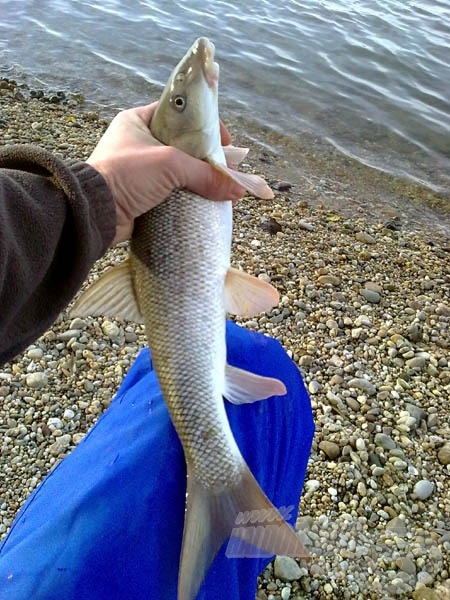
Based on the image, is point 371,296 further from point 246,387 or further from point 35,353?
point 246,387

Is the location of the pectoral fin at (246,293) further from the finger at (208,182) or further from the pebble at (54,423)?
the pebble at (54,423)

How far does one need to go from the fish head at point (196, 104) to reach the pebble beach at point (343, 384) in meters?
2.23

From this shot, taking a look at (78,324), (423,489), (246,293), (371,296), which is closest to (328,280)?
(371,296)

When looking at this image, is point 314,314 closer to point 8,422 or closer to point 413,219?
point 8,422

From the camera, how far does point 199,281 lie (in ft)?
8.19

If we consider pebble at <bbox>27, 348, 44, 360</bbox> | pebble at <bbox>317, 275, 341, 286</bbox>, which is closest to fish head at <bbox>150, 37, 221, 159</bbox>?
pebble at <bbox>27, 348, 44, 360</bbox>

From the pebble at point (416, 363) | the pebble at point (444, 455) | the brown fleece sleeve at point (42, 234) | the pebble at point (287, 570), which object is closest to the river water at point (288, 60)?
the pebble at point (416, 363)

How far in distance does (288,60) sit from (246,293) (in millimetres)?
11102

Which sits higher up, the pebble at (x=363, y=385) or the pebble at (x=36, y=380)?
the pebble at (x=363, y=385)

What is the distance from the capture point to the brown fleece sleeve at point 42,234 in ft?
6.79

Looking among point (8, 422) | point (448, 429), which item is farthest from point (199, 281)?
point (448, 429)

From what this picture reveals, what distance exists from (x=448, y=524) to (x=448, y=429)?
85cm

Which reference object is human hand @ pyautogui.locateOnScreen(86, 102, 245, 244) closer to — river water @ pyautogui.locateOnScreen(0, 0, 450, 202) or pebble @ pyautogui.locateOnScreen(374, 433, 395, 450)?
pebble @ pyautogui.locateOnScreen(374, 433, 395, 450)

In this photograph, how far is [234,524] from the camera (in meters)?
2.33
